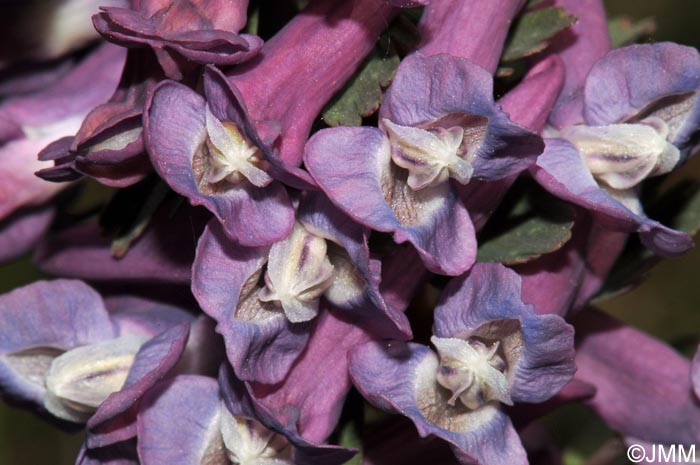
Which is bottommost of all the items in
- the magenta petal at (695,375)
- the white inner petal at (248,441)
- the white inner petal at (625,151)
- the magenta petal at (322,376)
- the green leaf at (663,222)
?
the magenta petal at (695,375)

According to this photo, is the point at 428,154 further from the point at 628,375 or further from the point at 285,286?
the point at 628,375

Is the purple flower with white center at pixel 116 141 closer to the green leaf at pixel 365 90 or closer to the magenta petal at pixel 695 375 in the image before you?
the green leaf at pixel 365 90

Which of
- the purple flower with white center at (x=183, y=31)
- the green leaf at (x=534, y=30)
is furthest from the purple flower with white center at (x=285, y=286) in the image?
the green leaf at (x=534, y=30)

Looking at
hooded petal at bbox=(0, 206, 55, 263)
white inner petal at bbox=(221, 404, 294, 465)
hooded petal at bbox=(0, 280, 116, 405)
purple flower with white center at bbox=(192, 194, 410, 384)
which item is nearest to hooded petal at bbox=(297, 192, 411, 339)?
purple flower with white center at bbox=(192, 194, 410, 384)

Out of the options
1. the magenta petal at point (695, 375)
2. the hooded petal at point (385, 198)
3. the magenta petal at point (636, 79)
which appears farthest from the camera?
the magenta petal at point (695, 375)

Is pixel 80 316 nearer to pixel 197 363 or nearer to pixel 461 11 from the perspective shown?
pixel 197 363

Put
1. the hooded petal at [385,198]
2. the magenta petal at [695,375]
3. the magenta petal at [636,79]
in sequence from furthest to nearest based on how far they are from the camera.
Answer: the magenta petal at [695,375]
the magenta petal at [636,79]
the hooded petal at [385,198]

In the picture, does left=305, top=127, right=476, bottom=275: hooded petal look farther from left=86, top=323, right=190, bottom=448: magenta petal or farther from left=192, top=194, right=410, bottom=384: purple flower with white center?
left=86, top=323, right=190, bottom=448: magenta petal
